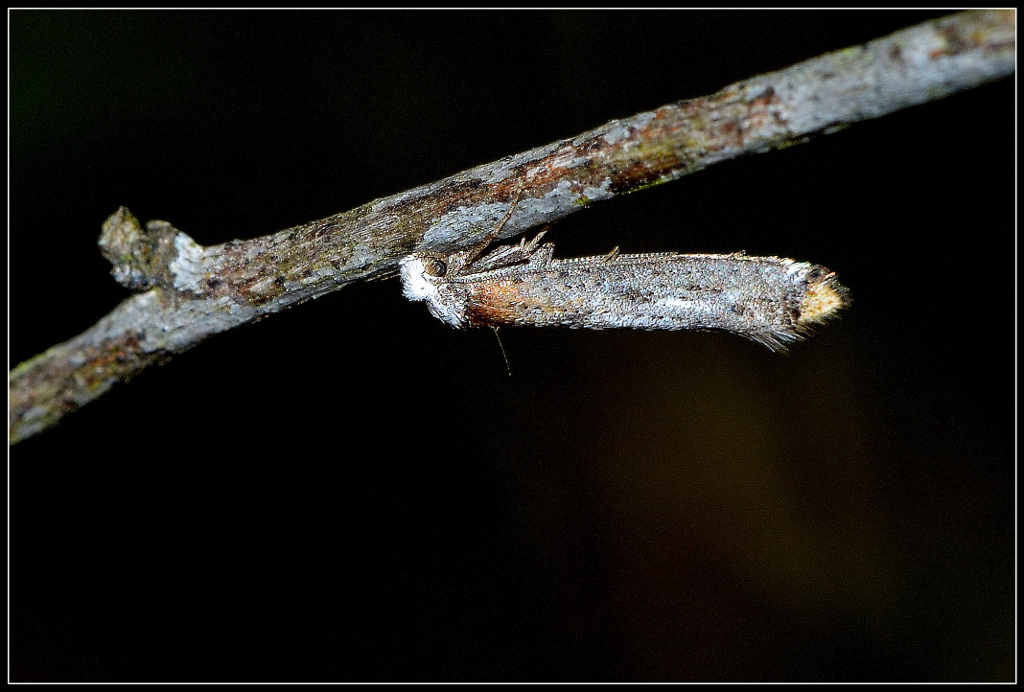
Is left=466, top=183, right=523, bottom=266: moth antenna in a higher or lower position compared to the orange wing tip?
higher

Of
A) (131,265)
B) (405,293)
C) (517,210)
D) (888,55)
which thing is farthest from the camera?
(405,293)

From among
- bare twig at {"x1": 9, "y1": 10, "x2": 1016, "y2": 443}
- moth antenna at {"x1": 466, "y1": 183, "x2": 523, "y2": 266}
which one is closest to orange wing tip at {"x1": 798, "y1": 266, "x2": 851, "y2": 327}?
bare twig at {"x1": 9, "y1": 10, "x2": 1016, "y2": 443}

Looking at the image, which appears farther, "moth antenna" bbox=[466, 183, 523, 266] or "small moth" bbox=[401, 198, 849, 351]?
"small moth" bbox=[401, 198, 849, 351]

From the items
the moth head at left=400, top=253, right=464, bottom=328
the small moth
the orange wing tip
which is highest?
the moth head at left=400, top=253, right=464, bottom=328

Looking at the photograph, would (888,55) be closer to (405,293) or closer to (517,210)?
(517,210)

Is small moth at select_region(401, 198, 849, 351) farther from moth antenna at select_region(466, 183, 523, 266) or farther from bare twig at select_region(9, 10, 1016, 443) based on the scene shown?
bare twig at select_region(9, 10, 1016, 443)

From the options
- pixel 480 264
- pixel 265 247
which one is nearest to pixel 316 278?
pixel 265 247

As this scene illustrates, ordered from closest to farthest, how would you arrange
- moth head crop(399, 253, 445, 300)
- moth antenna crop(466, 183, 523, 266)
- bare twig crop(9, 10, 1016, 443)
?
bare twig crop(9, 10, 1016, 443) → moth antenna crop(466, 183, 523, 266) → moth head crop(399, 253, 445, 300)
